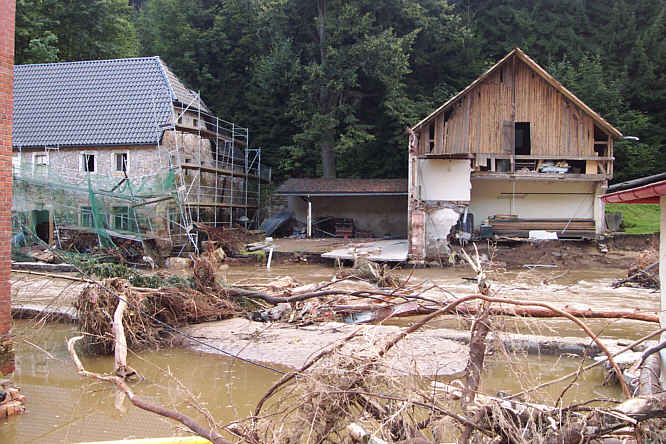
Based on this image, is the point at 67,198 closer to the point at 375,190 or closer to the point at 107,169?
the point at 107,169

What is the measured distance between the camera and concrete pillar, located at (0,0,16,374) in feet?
A: 23.3

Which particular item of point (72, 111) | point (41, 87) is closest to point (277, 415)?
point (72, 111)

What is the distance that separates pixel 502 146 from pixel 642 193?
18156 mm

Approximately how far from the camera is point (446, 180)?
22156 mm

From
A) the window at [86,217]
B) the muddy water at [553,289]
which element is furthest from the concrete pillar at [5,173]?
the window at [86,217]

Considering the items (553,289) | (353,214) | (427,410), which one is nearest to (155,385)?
(427,410)

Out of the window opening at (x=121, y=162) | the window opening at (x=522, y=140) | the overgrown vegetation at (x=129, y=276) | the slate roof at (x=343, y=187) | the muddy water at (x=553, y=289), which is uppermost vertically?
the window opening at (x=522, y=140)

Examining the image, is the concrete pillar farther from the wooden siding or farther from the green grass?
the green grass

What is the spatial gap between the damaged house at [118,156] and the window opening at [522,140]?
1498 cm

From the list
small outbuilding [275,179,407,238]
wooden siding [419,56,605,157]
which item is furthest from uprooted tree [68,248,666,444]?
small outbuilding [275,179,407,238]

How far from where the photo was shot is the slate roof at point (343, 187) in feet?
88.3

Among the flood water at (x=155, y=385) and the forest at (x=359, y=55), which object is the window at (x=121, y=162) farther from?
the flood water at (x=155, y=385)

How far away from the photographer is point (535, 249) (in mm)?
21719

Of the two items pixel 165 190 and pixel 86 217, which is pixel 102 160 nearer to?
pixel 86 217
